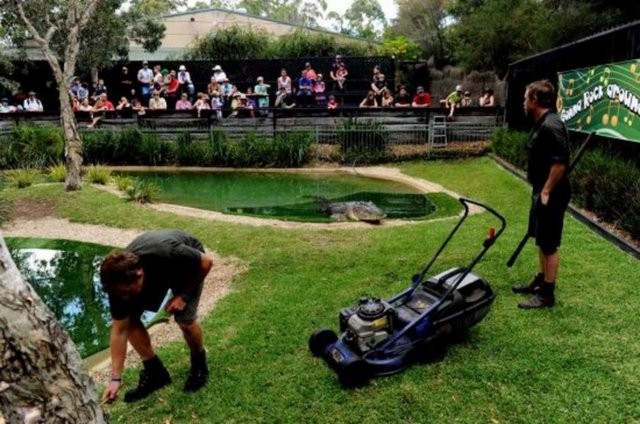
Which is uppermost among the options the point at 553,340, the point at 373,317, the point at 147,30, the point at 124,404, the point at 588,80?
the point at 147,30

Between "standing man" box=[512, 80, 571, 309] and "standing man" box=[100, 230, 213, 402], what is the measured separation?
2.26m

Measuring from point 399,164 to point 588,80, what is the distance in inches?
211

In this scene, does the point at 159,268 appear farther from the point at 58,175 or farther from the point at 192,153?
the point at 192,153

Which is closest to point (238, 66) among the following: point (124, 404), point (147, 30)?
point (147, 30)

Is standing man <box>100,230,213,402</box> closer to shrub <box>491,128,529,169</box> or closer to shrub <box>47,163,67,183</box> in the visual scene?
shrub <box>491,128,529,169</box>

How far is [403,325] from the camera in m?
3.07

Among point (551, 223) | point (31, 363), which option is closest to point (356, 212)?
point (551, 223)

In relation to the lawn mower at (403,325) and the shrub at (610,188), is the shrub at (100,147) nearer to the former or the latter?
the shrub at (610,188)

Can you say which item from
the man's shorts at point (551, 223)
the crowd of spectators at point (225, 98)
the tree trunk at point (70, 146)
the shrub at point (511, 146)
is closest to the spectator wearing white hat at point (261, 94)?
the crowd of spectators at point (225, 98)

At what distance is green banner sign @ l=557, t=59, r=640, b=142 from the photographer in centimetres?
591

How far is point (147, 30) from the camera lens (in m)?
20.6

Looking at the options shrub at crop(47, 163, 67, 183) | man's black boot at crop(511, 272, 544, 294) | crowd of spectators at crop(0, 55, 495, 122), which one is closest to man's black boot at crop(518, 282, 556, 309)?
man's black boot at crop(511, 272, 544, 294)

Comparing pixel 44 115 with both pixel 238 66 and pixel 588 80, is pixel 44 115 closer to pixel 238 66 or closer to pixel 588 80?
pixel 238 66

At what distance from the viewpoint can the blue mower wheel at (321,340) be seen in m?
3.34
